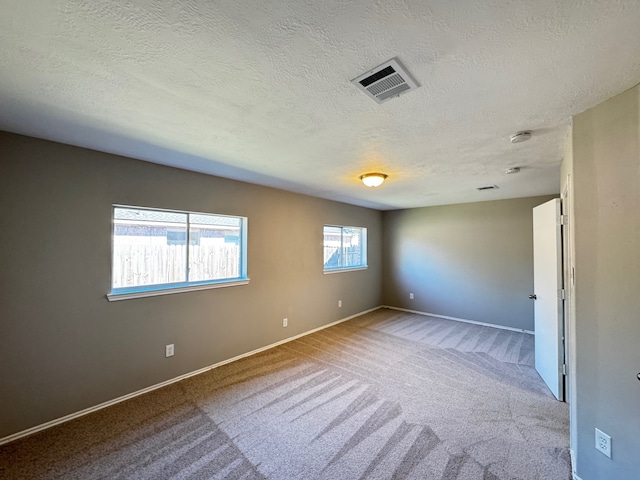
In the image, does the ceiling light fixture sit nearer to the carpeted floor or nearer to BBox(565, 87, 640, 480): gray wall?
BBox(565, 87, 640, 480): gray wall

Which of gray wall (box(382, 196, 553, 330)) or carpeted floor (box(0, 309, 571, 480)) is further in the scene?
gray wall (box(382, 196, 553, 330))

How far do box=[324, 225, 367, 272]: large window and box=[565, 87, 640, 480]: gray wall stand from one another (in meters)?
3.70

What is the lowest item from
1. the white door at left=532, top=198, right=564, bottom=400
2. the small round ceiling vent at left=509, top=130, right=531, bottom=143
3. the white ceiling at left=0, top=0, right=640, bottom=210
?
the white door at left=532, top=198, right=564, bottom=400

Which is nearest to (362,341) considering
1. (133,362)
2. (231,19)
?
(133,362)

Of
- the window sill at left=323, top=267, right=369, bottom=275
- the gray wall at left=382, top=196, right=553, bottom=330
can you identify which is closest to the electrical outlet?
the gray wall at left=382, top=196, right=553, bottom=330

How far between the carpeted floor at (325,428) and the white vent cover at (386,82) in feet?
8.02

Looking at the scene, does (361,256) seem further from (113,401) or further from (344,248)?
(113,401)

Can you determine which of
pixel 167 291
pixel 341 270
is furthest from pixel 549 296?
A: pixel 167 291

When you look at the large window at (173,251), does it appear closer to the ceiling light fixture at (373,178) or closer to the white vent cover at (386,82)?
the ceiling light fixture at (373,178)

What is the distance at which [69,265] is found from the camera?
7.73 feet

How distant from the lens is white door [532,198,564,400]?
8.84ft

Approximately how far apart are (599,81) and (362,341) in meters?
3.87

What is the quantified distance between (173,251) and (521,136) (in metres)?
3.59

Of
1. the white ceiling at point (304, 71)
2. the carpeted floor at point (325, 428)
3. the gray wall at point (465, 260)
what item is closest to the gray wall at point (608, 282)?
the white ceiling at point (304, 71)
